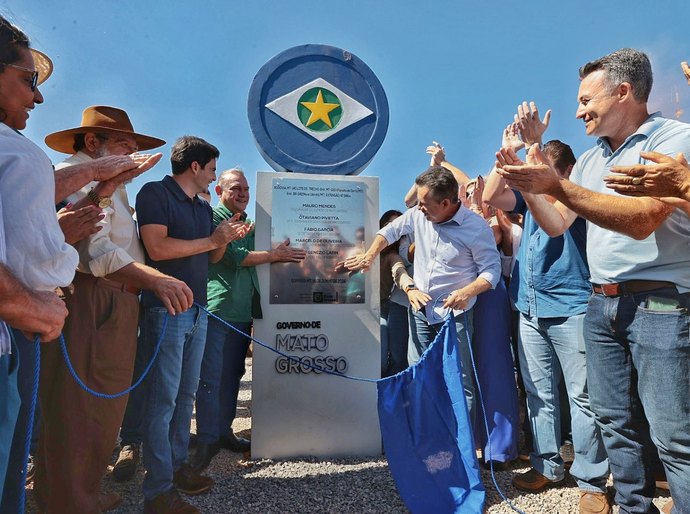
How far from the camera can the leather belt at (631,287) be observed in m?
2.14

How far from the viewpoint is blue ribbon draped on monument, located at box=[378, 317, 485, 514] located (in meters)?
2.85

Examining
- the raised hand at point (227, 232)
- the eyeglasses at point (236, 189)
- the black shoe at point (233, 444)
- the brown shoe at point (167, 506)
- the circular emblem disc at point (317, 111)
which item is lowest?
the black shoe at point (233, 444)

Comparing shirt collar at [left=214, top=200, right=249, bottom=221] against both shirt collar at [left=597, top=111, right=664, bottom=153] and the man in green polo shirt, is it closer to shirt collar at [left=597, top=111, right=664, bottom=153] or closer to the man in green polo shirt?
the man in green polo shirt

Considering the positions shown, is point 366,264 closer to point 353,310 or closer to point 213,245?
point 353,310

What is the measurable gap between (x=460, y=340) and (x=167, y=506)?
2226 mm

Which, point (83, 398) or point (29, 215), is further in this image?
→ point (83, 398)

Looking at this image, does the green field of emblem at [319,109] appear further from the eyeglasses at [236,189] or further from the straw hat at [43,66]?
the straw hat at [43,66]

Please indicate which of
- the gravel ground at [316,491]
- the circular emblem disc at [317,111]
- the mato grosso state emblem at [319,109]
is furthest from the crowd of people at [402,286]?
the mato grosso state emblem at [319,109]

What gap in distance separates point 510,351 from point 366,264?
1.36 meters

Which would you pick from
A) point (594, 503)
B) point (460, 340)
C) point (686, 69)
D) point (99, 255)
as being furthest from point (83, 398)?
point (686, 69)

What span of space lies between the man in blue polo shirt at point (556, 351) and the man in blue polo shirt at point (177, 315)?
2049 millimetres

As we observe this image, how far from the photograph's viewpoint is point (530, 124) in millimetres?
2738

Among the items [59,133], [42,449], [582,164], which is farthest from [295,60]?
[42,449]

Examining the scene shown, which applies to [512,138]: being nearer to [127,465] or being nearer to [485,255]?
[485,255]
